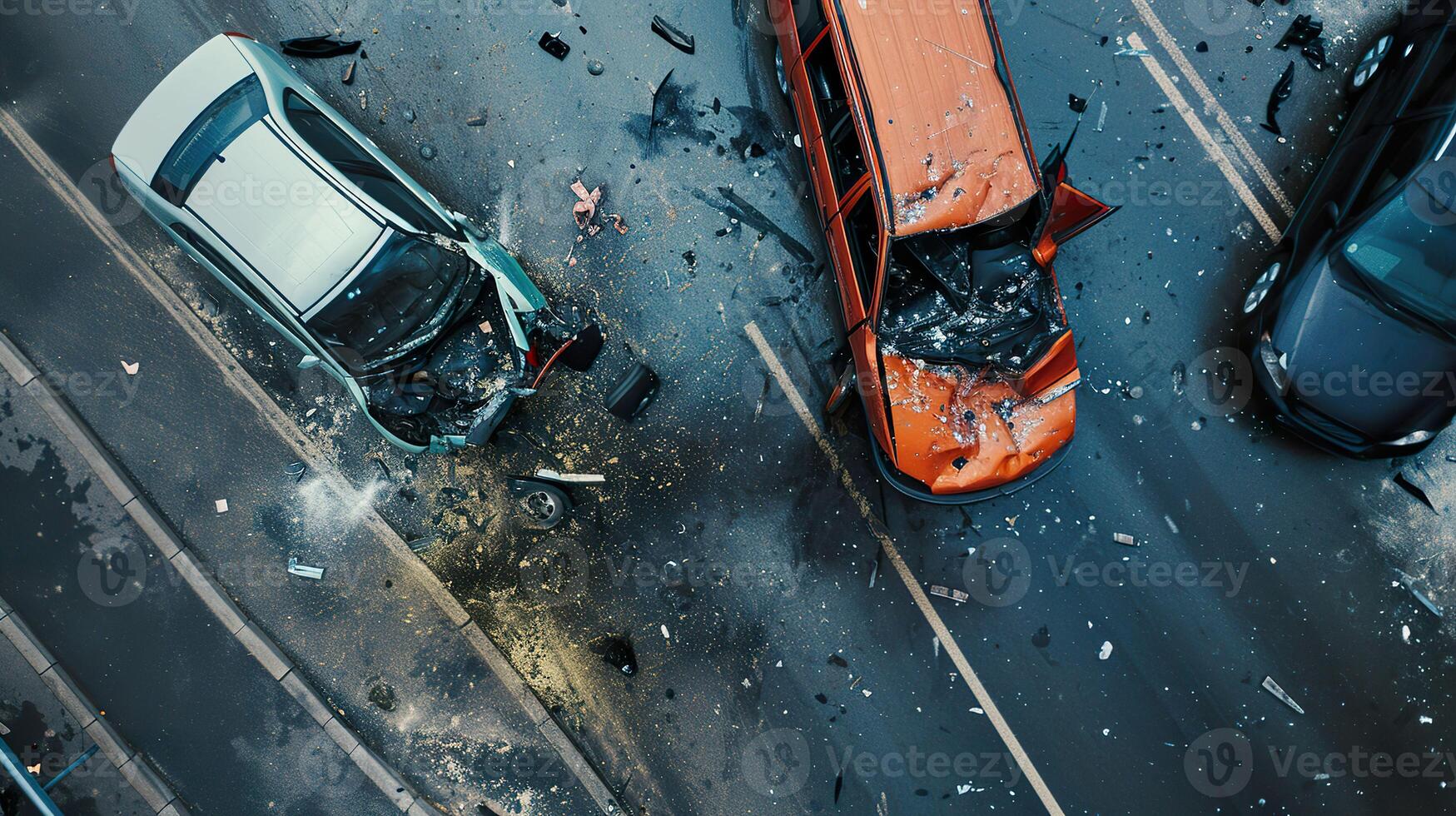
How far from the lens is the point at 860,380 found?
5.82 meters

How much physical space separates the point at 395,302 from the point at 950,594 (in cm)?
527

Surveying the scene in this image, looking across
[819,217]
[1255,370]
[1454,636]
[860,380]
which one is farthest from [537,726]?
[1454,636]

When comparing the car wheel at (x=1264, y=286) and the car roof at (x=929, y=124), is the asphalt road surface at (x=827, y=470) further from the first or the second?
the car roof at (x=929, y=124)

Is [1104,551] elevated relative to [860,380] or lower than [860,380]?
lower

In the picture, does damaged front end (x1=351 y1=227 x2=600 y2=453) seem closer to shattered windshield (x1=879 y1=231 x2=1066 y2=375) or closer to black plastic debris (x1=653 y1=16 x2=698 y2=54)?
black plastic debris (x1=653 y1=16 x2=698 y2=54)

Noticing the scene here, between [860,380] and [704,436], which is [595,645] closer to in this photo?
[704,436]

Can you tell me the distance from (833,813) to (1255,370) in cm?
536

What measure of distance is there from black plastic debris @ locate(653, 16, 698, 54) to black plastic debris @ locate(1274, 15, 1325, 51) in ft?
17.2

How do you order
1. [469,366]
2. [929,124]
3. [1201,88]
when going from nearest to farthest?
[929,124] < [469,366] < [1201,88]

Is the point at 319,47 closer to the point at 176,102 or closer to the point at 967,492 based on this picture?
the point at 176,102

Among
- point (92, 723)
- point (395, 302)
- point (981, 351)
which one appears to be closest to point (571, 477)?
point (395, 302)

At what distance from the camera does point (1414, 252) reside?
557 centimetres

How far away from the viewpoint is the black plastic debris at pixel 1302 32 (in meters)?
6.20

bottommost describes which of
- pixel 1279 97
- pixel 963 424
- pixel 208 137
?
pixel 963 424
